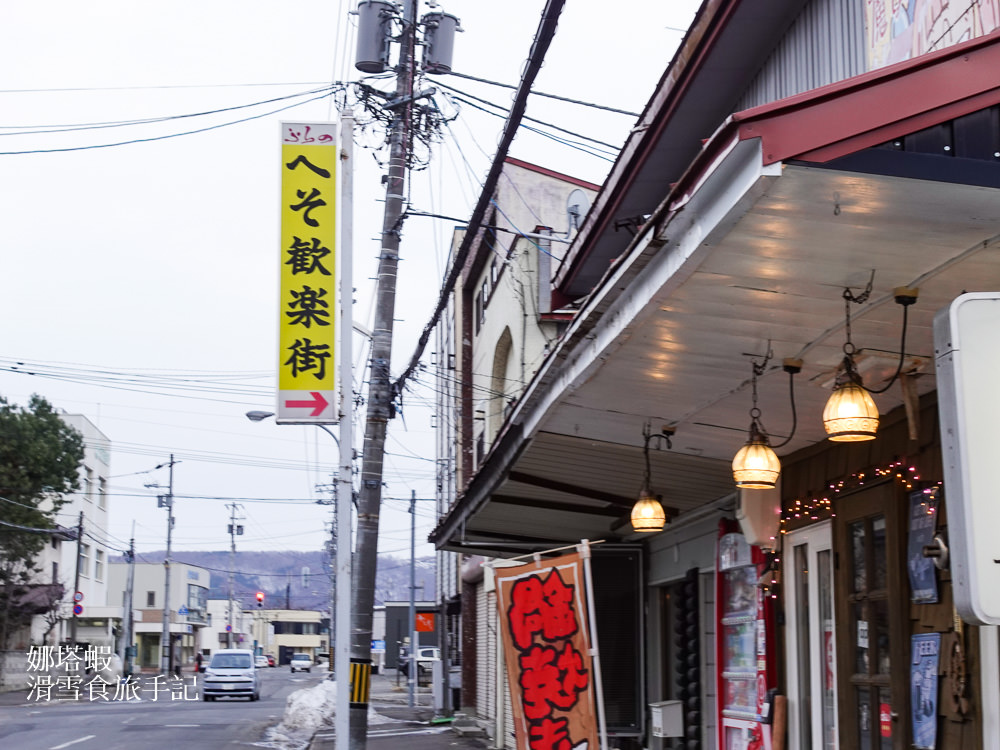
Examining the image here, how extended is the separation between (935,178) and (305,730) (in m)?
24.3

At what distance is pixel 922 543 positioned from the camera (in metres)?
7.15

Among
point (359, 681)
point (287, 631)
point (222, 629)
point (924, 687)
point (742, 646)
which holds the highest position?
point (742, 646)

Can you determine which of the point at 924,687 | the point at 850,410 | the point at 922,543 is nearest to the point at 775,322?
the point at 850,410

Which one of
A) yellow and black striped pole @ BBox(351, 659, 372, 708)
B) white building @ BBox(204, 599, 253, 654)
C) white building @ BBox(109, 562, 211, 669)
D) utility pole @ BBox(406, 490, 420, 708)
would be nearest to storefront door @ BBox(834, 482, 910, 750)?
yellow and black striped pole @ BBox(351, 659, 372, 708)

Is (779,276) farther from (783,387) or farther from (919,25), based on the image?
(919,25)

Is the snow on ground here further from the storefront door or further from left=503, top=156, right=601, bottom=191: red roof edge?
the storefront door

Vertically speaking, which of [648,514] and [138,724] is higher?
[648,514]

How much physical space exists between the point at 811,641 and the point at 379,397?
6908 mm

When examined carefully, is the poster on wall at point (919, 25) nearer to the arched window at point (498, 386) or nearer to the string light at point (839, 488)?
the string light at point (839, 488)

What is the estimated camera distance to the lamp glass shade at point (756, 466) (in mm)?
7457

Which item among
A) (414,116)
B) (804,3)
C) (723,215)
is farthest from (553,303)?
(723,215)

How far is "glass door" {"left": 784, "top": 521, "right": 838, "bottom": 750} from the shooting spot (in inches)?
351

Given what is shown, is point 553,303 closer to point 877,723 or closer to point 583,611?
point 583,611

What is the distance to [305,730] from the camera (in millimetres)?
26297
